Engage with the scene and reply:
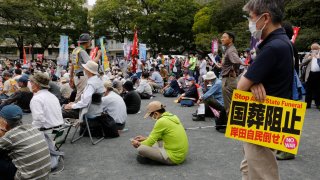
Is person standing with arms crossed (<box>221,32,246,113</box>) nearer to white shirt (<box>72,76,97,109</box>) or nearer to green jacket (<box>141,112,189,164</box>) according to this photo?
green jacket (<box>141,112,189,164</box>)

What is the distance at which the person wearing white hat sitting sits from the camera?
586cm

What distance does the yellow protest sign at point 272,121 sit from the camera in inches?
85.0

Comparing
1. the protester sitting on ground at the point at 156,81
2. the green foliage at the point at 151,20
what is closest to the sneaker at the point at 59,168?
the protester sitting on ground at the point at 156,81

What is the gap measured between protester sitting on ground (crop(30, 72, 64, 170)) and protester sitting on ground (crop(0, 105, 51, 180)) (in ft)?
2.98

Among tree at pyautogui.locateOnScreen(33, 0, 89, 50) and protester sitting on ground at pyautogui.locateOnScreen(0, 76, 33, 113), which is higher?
tree at pyautogui.locateOnScreen(33, 0, 89, 50)

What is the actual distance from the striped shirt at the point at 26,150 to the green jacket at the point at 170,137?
1.64 m

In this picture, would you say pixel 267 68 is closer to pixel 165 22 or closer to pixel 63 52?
pixel 63 52

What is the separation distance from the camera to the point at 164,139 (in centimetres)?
478

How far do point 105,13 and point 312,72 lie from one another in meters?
36.9

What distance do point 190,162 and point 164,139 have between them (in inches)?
26.6

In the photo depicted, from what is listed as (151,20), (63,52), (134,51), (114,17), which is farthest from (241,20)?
(63,52)

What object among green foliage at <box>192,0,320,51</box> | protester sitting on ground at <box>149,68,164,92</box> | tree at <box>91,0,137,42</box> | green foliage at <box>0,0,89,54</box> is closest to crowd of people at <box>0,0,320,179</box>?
protester sitting on ground at <box>149,68,164,92</box>

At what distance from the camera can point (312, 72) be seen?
8.94 metres

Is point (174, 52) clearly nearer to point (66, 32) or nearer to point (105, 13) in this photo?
point (105, 13)
